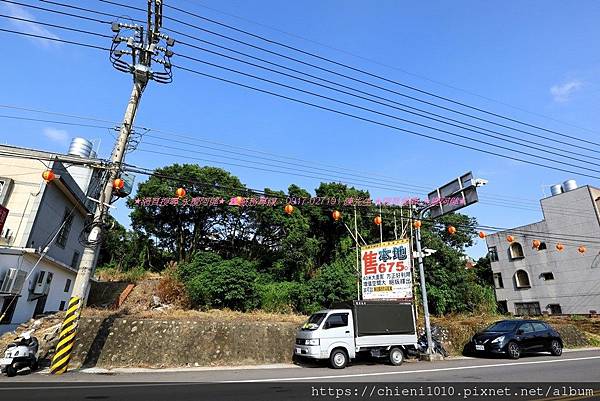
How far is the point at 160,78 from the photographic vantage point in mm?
13266

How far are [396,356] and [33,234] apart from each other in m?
17.4

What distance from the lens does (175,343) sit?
12.8 meters

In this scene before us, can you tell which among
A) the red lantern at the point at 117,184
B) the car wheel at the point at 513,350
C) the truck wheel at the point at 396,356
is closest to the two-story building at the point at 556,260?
the car wheel at the point at 513,350

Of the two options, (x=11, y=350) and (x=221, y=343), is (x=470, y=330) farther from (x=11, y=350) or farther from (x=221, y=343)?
(x=11, y=350)

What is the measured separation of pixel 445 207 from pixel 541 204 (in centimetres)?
2749

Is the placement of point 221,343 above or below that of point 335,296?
below

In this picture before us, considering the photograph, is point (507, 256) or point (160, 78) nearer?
point (160, 78)

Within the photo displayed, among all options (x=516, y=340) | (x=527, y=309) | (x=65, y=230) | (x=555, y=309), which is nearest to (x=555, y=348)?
(x=516, y=340)

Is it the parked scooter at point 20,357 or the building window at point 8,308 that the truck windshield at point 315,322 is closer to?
the parked scooter at point 20,357

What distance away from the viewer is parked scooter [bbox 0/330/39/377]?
9828 millimetres

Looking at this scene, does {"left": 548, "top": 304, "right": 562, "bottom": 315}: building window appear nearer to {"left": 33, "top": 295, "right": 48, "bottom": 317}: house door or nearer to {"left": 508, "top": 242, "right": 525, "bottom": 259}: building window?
{"left": 508, "top": 242, "right": 525, "bottom": 259}: building window

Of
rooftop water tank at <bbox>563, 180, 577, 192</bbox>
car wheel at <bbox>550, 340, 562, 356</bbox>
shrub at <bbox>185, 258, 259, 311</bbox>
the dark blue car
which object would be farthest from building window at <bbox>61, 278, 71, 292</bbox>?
rooftop water tank at <bbox>563, 180, 577, 192</bbox>

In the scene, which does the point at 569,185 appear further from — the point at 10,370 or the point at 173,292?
the point at 10,370

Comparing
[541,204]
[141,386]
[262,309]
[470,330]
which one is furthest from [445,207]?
[541,204]
